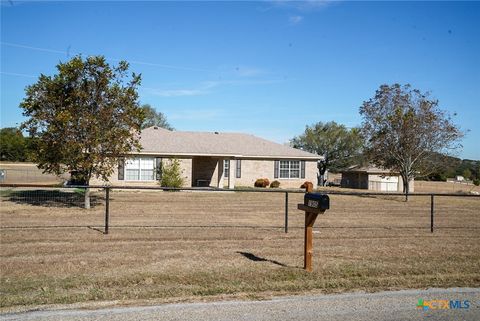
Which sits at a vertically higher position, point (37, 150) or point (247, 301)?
point (37, 150)

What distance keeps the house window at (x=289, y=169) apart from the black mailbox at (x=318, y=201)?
29073 mm

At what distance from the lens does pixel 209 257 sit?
356 inches

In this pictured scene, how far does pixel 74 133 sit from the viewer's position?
59.3 ft

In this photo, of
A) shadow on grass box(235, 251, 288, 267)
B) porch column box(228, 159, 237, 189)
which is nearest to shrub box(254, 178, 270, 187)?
porch column box(228, 159, 237, 189)

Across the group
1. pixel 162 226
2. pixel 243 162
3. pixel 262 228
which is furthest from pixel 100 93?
pixel 243 162

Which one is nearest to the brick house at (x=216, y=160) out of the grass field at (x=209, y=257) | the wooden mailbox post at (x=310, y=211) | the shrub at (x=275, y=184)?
the shrub at (x=275, y=184)

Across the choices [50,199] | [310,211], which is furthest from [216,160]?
[310,211]

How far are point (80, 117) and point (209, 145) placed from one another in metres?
17.4

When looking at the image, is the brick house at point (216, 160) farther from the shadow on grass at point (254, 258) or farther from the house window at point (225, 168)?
the shadow on grass at point (254, 258)

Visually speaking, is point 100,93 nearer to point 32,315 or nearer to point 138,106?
point 138,106

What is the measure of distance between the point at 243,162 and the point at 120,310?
30.8 metres

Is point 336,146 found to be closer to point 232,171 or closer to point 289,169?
point 289,169

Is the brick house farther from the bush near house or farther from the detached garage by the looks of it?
the detached garage

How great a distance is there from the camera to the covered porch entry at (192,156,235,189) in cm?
3412
